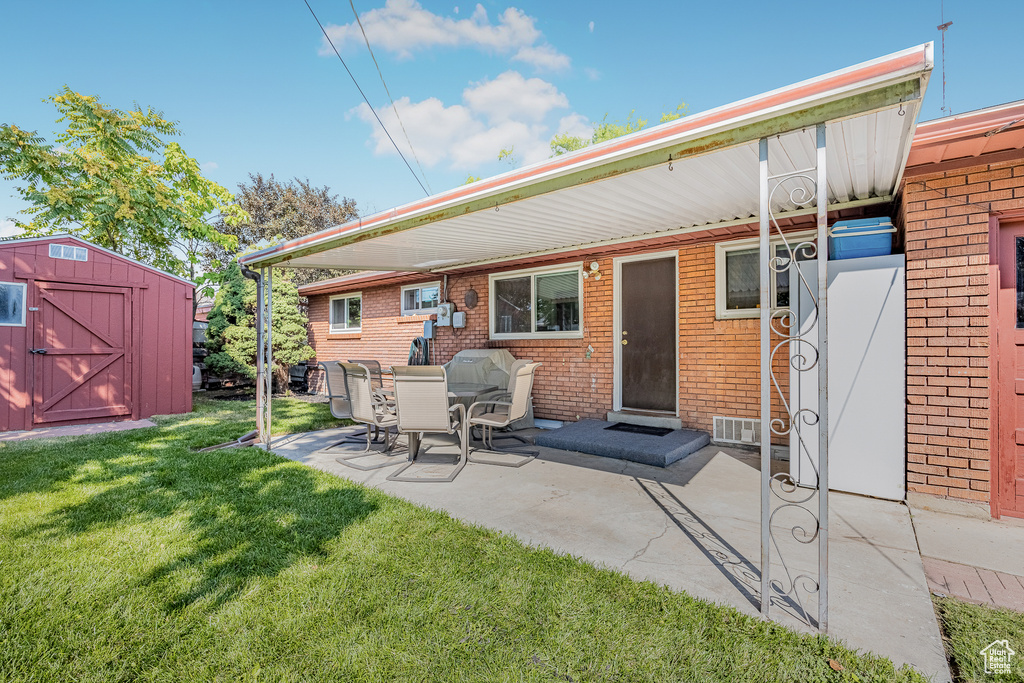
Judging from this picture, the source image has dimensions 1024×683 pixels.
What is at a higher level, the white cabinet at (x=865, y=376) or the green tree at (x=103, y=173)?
the green tree at (x=103, y=173)

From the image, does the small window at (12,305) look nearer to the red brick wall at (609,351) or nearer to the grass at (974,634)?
the red brick wall at (609,351)

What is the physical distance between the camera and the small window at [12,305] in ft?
21.3

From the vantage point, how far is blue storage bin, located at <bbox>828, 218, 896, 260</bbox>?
372 centimetres

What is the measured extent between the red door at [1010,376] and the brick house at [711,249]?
3.5 inches

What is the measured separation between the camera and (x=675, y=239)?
5.73 meters

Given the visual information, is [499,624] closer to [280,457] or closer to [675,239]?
[280,457]

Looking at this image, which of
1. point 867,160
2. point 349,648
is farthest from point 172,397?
point 867,160

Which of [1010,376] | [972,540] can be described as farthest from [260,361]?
[1010,376]

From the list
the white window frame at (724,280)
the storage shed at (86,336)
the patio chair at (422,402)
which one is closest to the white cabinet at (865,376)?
the white window frame at (724,280)

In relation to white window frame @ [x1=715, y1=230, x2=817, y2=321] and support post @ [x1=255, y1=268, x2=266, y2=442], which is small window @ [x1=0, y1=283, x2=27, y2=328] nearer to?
support post @ [x1=255, y1=268, x2=266, y2=442]

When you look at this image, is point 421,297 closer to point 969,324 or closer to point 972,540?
point 969,324

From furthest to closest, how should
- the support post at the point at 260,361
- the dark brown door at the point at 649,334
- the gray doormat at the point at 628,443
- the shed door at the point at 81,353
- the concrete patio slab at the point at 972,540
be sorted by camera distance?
the shed door at the point at 81,353 → the dark brown door at the point at 649,334 → the support post at the point at 260,361 → the gray doormat at the point at 628,443 → the concrete patio slab at the point at 972,540

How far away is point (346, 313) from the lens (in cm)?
1129

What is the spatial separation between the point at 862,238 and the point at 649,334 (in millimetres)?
2860
